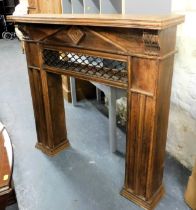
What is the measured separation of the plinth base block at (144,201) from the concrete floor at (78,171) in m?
0.03

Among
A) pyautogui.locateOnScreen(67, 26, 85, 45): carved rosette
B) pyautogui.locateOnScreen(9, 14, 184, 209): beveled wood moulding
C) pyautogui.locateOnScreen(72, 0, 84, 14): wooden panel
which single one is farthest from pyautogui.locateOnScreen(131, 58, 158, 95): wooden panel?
pyautogui.locateOnScreen(72, 0, 84, 14): wooden panel

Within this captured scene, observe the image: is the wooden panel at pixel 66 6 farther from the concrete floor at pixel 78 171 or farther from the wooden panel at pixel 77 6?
the concrete floor at pixel 78 171

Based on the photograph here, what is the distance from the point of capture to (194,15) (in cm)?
152

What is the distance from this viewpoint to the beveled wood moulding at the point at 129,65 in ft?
4.05

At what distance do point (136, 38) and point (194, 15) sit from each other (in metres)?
Answer: 0.52

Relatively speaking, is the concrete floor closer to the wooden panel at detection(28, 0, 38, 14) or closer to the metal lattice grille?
the metal lattice grille

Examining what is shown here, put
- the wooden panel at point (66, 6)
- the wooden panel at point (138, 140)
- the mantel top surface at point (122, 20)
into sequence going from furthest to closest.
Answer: the wooden panel at point (66, 6) → the wooden panel at point (138, 140) → the mantel top surface at point (122, 20)

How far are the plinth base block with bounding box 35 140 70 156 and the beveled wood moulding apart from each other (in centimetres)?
42

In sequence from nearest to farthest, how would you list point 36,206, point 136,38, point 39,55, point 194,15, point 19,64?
point 136,38, point 194,15, point 36,206, point 39,55, point 19,64

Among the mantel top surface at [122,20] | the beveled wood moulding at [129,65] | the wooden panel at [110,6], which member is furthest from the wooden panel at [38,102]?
the wooden panel at [110,6]

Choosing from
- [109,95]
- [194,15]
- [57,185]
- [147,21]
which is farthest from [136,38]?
[57,185]

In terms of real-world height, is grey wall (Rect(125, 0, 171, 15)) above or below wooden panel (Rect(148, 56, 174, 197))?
above

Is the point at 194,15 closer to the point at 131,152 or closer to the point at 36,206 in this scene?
the point at 131,152

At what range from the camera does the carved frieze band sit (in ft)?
3.79
